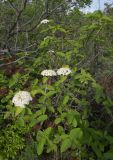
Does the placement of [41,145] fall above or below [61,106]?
below

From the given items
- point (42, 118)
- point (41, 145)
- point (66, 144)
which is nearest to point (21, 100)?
point (42, 118)

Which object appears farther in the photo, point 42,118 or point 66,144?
point 42,118

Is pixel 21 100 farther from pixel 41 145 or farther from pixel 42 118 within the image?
pixel 41 145

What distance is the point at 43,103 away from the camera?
3.65 meters

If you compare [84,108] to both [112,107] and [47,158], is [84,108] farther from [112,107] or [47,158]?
[47,158]

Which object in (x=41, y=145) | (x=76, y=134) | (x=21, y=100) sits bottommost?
(x=41, y=145)

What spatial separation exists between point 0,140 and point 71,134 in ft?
2.93

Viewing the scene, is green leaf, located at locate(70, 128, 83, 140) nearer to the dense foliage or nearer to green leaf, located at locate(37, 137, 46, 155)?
the dense foliage

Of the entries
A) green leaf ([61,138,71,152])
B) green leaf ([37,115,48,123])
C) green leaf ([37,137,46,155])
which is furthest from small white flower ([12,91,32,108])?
green leaf ([61,138,71,152])

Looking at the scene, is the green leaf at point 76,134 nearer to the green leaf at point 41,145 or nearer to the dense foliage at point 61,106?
the dense foliage at point 61,106

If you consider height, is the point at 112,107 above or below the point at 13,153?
above

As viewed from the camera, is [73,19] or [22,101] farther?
[73,19]

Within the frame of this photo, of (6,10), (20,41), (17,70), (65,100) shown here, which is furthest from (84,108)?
(6,10)

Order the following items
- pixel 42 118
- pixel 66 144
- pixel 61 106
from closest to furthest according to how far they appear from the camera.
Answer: pixel 66 144
pixel 42 118
pixel 61 106
